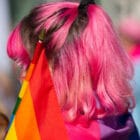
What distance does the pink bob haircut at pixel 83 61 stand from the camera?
1.62 metres

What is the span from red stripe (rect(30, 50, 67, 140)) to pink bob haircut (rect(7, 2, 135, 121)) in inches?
2.6

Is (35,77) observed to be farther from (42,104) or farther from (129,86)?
(129,86)

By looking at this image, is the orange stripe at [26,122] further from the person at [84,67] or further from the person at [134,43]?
the person at [134,43]

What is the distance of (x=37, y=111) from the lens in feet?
5.09

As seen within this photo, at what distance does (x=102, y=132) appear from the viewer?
5.34 ft

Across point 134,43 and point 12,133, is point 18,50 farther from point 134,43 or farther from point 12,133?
point 134,43

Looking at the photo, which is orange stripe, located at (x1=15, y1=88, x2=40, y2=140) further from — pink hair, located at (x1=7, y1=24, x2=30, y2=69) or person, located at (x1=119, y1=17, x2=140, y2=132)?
person, located at (x1=119, y1=17, x2=140, y2=132)

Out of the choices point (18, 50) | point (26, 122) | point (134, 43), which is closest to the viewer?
point (26, 122)

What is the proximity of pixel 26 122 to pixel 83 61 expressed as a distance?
10.8 inches

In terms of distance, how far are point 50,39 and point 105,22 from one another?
0.63 feet

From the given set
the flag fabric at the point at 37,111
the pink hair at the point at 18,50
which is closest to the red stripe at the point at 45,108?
the flag fabric at the point at 37,111

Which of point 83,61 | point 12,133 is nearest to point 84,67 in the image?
point 83,61

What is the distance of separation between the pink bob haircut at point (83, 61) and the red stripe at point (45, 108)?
7 centimetres

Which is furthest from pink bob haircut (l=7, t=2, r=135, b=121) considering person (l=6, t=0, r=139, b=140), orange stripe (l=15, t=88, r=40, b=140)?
orange stripe (l=15, t=88, r=40, b=140)
